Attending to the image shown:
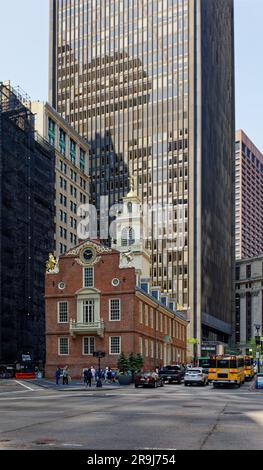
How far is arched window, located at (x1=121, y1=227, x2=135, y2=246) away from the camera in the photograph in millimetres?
88312

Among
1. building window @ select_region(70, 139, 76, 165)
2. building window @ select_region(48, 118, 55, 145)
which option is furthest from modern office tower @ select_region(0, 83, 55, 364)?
building window @ select_region(70, 139, 76, 165)

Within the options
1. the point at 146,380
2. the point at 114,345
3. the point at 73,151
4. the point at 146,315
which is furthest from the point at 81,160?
the point at 146,380

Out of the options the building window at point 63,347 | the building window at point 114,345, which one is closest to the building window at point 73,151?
the building window at point 63,347

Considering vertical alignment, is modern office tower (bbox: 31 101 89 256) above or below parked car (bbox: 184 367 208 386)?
above

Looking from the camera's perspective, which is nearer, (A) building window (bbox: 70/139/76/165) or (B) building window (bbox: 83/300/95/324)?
(B) building window (bbox: 83/300/95/324)

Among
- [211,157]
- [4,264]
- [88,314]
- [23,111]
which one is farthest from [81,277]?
[211,157]

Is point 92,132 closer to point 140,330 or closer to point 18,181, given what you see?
point 18,181

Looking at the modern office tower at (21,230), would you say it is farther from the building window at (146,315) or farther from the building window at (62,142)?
the building window at (146,315)

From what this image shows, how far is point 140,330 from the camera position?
7288 centimetres

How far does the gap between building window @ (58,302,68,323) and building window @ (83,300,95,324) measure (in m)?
2.32

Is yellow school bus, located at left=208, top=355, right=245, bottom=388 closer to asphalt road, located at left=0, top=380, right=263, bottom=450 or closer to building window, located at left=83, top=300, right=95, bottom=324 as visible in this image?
building window, located at left=83, top=300, right=95, bottom=324

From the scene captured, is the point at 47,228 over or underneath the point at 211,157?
underneath

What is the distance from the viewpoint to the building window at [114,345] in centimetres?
7012

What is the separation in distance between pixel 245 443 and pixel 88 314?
184ft
